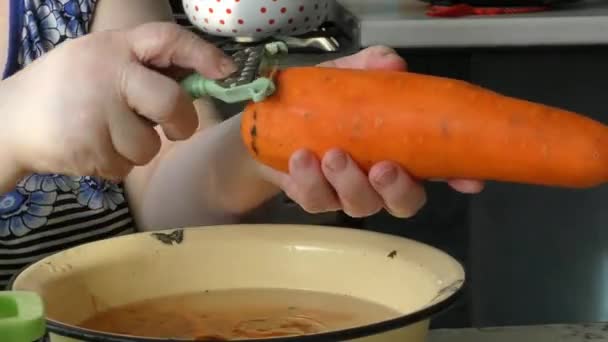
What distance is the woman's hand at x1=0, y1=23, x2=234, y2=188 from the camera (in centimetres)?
50

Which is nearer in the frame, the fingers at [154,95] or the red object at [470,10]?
the fingers at [154,95]

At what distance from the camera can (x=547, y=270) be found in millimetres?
1684

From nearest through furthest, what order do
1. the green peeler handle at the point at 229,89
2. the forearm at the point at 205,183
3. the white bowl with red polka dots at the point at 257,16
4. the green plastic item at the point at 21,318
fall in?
the green plastic item at the point at 21,318 → the green peeler handle at the point at 229,89 → the forearm at the point at 205,183 → the white bowl with red polka dots at the point at 257,16

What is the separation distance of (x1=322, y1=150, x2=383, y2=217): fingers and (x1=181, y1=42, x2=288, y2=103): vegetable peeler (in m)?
0.05

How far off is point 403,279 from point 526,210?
115cm

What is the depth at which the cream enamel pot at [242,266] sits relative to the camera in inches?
21.1

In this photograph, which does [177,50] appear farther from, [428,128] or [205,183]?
[205,183]

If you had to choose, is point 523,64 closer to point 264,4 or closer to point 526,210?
point 526,210

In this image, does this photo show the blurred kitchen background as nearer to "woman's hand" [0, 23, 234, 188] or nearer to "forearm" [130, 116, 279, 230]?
"forearm" [130, 116, 279, 230]

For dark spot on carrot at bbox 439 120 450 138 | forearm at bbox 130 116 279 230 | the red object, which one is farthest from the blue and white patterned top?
the red object

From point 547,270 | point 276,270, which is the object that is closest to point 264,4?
point 276,270

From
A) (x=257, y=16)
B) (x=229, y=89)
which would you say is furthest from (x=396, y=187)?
(x=257, y=16)

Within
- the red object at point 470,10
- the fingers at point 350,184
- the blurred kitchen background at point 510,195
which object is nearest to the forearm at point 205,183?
the blurred kitchen background at point 510,195

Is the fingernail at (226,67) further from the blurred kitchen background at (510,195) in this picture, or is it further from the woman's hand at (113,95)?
the blurred kitchen background at (510,195)
